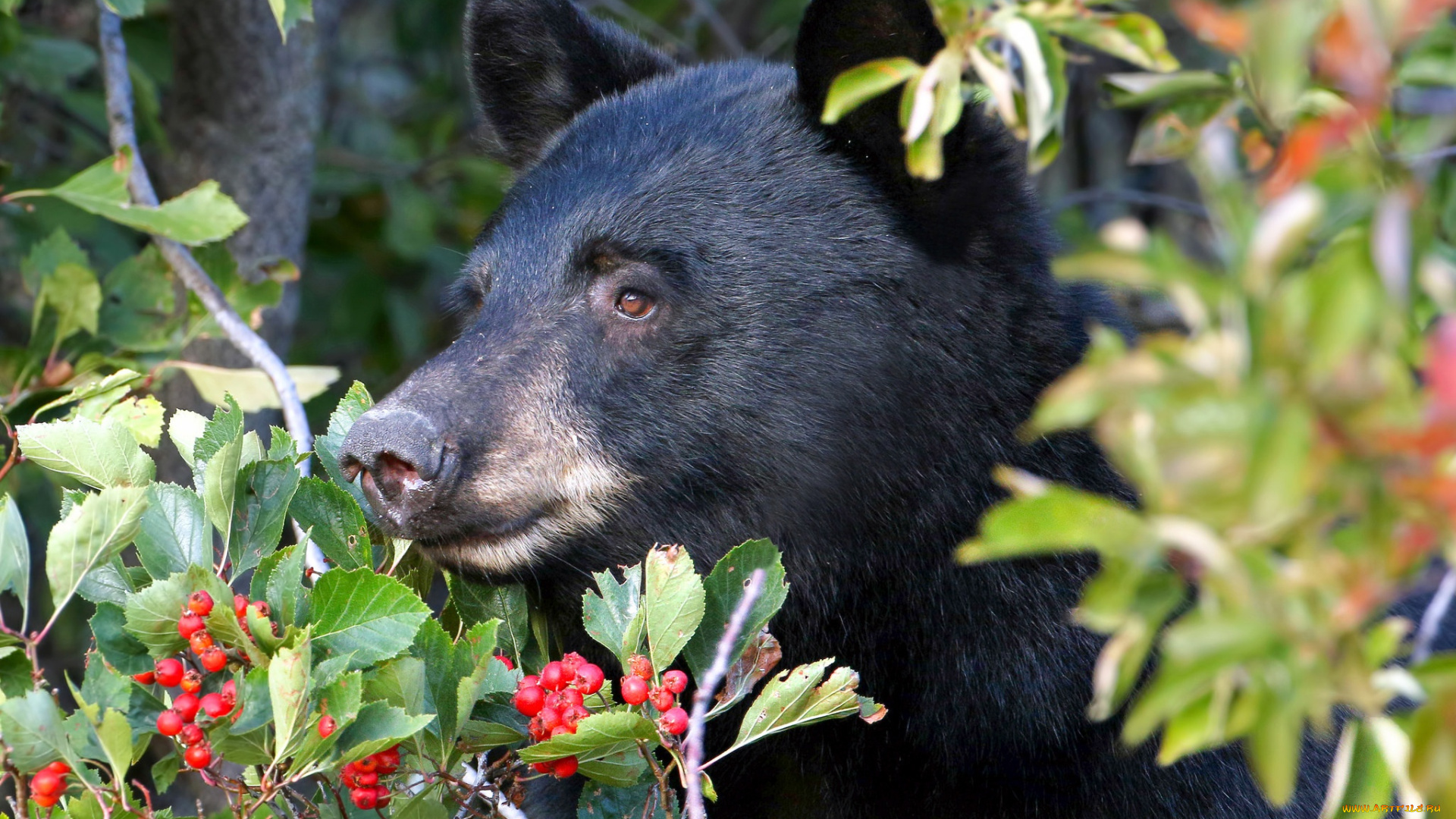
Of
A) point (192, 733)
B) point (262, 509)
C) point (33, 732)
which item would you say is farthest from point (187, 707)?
point (262, 509)

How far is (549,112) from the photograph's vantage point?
322cm

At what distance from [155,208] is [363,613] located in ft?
5.06

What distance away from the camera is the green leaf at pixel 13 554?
1.85 meters

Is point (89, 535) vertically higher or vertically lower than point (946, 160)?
higher

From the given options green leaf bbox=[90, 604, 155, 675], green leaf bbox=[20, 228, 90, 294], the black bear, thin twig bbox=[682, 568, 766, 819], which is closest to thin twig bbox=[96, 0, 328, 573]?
green leaf bbox=[20, 228, 90, 294]

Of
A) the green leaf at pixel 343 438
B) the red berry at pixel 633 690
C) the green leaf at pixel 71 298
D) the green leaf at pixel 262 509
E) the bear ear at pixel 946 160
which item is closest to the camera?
the red berry at pixel 633 690

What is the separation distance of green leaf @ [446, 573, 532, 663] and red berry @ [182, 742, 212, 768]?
2.10 ft

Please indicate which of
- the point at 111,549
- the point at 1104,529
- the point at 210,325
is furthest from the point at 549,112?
the point at 1104,529

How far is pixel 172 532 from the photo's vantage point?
77.2 inches

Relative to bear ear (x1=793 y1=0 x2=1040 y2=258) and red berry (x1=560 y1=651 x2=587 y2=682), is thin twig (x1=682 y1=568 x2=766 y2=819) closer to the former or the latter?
red berry (x1=560 y1=651 x2=587 y2=682)

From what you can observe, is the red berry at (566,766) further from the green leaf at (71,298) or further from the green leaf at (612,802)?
the green leaf at (71,298)

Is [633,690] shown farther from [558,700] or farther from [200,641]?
[200,641]

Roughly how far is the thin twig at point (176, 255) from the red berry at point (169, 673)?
1.11m

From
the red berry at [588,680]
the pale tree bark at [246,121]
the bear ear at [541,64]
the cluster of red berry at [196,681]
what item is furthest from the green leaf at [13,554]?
the pale tree bark at [246,121]
